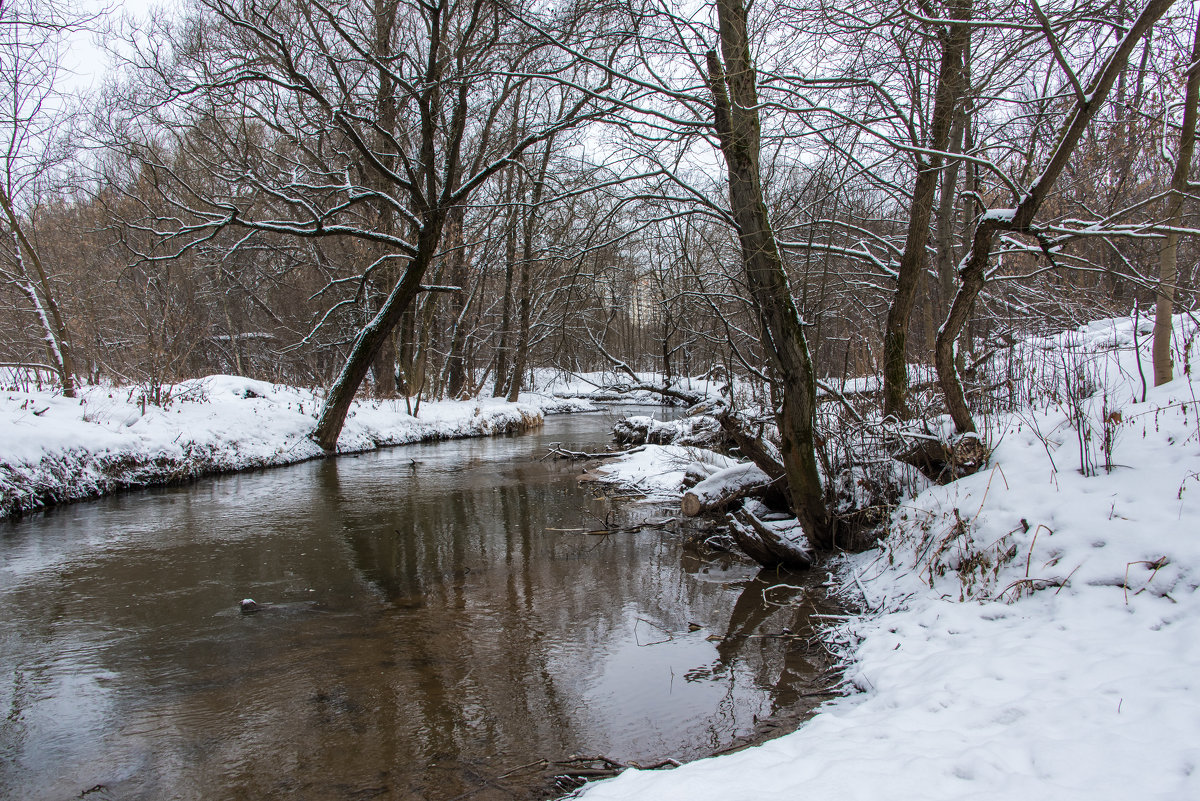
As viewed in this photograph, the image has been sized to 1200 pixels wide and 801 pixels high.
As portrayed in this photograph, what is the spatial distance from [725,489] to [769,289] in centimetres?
290

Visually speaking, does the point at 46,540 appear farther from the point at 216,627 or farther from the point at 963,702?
the point at 963,702

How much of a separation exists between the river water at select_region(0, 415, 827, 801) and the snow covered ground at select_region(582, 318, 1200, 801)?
0.62m

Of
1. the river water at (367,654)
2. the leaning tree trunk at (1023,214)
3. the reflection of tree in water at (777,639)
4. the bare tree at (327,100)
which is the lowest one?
the reflection of tree in water at (777,639)

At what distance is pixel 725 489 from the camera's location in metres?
7.64

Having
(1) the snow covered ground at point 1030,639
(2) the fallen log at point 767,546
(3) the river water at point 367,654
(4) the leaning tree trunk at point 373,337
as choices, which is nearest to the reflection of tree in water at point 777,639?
(3) the river water at point 367,654

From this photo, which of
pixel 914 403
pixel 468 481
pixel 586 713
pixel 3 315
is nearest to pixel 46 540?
pixel 468 481

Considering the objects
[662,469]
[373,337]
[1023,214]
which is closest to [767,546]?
[1023,214]

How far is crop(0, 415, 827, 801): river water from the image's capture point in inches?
122

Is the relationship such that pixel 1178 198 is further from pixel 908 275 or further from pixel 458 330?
pixel 458 330

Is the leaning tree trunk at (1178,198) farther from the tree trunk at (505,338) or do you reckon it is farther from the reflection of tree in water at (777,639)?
the tree trunk at (505,338)

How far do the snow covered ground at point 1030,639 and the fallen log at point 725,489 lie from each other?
85.9 inches

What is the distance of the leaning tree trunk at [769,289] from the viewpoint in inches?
210

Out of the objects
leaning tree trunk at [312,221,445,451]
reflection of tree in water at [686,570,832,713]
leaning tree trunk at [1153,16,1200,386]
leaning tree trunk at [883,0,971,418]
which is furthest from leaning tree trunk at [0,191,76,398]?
leaning tree trunk at [1153,16,1200,386]

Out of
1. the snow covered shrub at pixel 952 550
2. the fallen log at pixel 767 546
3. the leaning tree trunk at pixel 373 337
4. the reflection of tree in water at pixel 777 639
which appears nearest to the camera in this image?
the reflection of tree in water at pixel 777 639
